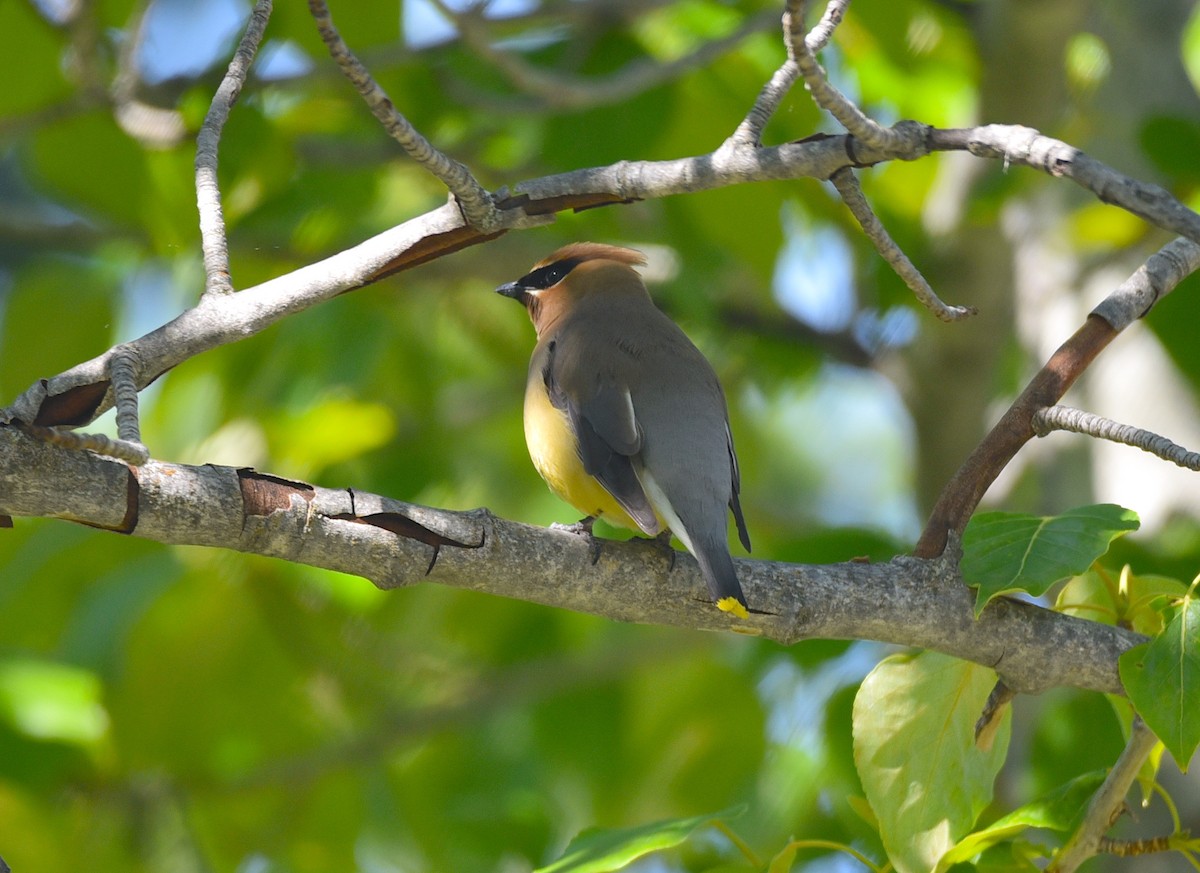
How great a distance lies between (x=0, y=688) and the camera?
4.20m

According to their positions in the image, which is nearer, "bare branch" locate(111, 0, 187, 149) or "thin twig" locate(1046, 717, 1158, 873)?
"thin twig" locate(1046, 717, 1158, 873)

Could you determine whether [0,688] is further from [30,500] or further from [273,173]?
[30,500]

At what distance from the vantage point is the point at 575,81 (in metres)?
4.97

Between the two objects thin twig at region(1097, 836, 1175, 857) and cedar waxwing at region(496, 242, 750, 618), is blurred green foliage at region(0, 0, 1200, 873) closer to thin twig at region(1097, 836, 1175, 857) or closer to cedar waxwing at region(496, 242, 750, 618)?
cedar waxwing at region(496, 242, 750, 618)

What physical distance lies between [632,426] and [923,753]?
1.48 metres

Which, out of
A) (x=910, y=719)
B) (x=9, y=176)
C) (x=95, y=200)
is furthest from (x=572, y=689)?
(x=9, y=176)

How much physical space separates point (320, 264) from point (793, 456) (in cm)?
1362

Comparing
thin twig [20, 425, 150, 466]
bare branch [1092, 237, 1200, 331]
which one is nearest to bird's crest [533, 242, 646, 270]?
bare branch [1092, 237, 1200, 331]

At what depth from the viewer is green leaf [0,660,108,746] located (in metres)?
4.24

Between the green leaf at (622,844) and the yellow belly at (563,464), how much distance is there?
128 centimetres

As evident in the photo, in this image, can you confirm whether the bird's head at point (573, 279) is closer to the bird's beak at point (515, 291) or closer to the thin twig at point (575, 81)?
the bird's beak at point (515, 291)

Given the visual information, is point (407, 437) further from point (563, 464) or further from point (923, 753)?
point (923, 753)

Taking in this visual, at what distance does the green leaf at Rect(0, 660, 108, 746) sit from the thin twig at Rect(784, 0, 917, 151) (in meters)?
3.23

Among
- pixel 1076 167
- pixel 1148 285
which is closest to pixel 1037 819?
pixel 1148 285
